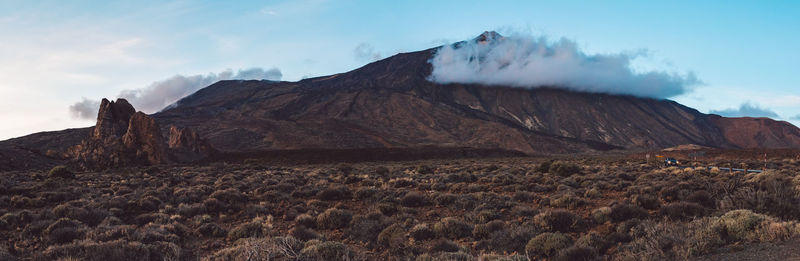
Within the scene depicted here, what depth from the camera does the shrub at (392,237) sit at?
28.8ft

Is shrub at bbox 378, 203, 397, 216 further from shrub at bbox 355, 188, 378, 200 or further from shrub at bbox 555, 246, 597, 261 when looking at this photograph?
shrub at bbox 555, 246, 597, 261

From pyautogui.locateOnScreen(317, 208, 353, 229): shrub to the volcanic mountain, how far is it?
3082 inches

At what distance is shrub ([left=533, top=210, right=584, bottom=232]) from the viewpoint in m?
9.81

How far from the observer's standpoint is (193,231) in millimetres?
10484

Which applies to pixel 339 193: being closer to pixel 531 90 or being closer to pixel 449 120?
pixel 449 120

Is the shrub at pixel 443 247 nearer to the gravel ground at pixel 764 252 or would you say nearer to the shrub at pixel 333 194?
the gravel ground at pixel 764 252

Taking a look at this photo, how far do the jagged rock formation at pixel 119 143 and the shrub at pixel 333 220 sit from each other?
122 ft

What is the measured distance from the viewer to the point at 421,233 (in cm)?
951

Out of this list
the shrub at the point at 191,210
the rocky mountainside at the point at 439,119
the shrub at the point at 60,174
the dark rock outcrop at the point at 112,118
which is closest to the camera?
the shrub at the point at 191,210

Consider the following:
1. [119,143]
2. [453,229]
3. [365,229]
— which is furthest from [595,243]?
[119,143]

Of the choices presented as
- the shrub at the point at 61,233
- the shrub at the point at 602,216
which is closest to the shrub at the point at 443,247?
the shrub at the point at 602,216

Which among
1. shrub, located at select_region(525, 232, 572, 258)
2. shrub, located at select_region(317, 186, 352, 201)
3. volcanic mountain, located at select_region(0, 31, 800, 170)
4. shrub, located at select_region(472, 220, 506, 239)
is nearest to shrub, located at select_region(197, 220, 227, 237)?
shrub, located at select_region(317, 186, 352, 201)

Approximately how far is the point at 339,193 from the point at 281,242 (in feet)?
29.4

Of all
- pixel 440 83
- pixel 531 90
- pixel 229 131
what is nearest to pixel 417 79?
pixel 440 83
